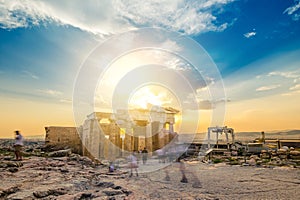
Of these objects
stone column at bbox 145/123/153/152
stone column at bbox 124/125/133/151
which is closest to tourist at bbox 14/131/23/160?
stone column at bbox 124/125/133/151

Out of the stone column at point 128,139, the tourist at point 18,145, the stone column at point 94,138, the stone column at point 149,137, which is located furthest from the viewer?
the stone column at point 149,137

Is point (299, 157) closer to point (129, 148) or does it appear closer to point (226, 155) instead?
point (226, 155)

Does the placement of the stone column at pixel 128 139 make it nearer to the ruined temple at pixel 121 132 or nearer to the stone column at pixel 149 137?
the ruined temple at pixel 121 132

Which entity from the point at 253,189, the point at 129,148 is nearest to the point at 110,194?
the point at 253,189

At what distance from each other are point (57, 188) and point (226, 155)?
18.8 m

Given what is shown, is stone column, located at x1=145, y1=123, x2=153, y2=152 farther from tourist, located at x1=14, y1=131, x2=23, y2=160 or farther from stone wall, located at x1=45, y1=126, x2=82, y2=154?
tourist, located at x1=14, y1=131, x2=23, y2=160

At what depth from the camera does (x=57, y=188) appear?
6.32m

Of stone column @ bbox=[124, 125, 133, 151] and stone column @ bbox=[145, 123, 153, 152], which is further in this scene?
stone column @ bbox=[145, 123, 153, 152]

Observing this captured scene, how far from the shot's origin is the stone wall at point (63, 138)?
20156 millimetres

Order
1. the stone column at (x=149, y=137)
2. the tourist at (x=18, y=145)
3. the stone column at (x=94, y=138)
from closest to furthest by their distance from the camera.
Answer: the tourist at (x=18, y=145) < the stone column at (x=94, y=138) < the stone column at (x=149, y=137)

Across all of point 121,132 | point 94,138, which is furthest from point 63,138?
point 121,132

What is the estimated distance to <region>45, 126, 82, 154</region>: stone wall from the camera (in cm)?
2016

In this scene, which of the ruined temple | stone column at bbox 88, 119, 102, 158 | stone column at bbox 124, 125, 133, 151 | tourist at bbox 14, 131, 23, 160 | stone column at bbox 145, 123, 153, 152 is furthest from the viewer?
stone column at bbox 145, 123, 153, 152

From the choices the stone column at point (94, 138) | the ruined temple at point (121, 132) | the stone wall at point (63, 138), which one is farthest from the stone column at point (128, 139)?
the stone wall at point (63, 138)
